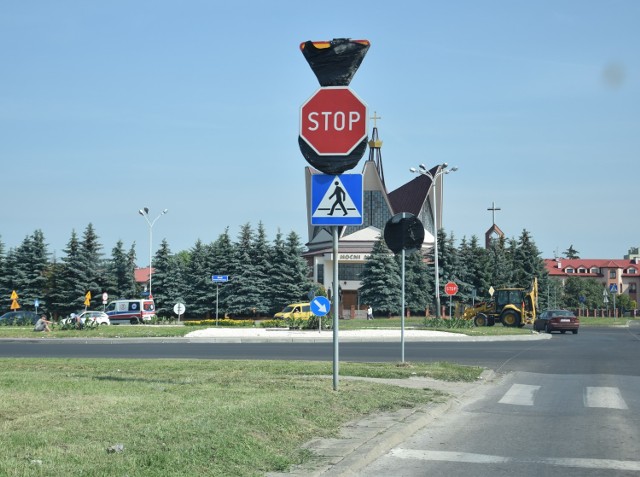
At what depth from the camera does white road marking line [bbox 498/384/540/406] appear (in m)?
13.1

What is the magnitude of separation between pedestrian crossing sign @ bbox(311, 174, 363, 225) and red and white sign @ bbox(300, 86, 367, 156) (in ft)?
1.28

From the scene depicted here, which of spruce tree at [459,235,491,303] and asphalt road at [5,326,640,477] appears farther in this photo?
spruce tree at [459,235,491,303]

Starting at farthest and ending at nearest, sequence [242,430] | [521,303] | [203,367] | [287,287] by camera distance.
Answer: [287,287]
[521,303]
[203,367]
[242,430]

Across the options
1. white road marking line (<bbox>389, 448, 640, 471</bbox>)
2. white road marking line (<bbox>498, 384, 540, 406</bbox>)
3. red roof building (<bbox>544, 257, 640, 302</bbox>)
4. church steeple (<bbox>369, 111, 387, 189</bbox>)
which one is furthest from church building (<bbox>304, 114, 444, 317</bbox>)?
white road marking line (<bbox>389, 448, 640, 471</bbox>)

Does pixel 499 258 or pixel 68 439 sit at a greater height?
pixel 499 258

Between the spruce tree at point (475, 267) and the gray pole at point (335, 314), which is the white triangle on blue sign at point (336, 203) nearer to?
the gray pole at point (335, 314)

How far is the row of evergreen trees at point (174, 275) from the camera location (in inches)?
3034

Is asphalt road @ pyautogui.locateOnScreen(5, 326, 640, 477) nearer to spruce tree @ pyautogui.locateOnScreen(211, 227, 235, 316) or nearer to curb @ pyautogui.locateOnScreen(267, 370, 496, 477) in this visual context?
curb @ pyautogui.locateOnScreen(267, 370, 496, 477)

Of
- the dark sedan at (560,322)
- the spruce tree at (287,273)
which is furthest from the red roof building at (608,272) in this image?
the dark sedan at (560,322)

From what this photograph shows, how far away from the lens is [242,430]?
781cm

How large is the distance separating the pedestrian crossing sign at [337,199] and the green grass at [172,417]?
2417 millimetres

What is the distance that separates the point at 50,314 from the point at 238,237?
19.0 m

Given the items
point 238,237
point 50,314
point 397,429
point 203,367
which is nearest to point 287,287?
point 238,237

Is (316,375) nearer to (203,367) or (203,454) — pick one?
(203,367)
